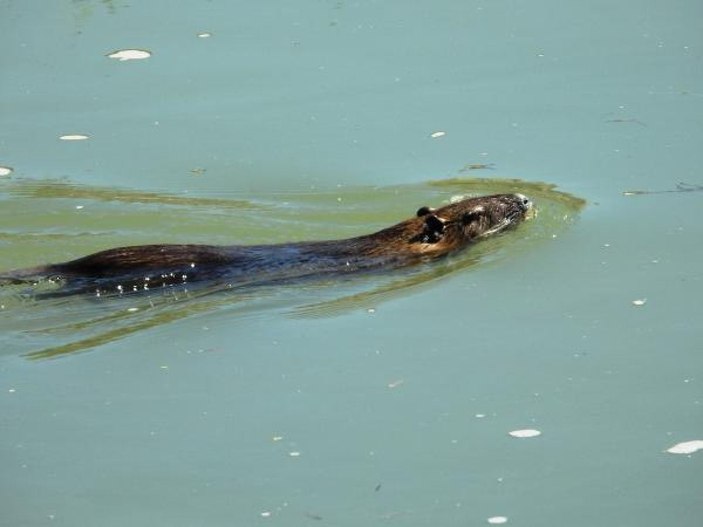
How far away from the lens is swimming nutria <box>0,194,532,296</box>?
7648 mm

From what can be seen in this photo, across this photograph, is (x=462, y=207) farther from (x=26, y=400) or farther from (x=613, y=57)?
(x=26, y=400)

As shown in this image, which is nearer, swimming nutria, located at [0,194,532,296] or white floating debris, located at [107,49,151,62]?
swimming nutria, located at [0,194,532,296]

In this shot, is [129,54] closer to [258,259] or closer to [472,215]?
[472,215]

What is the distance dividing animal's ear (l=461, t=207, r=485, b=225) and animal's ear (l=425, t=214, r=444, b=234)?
369 mm

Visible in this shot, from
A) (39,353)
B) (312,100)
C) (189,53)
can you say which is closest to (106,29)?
(189,53)

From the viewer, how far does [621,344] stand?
646 centimetres

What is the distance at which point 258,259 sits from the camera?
787cm

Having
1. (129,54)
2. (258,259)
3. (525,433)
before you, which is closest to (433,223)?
(258,259)

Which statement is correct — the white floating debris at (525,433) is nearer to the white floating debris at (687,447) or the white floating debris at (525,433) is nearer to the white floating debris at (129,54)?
the white floating debris at (687,447)

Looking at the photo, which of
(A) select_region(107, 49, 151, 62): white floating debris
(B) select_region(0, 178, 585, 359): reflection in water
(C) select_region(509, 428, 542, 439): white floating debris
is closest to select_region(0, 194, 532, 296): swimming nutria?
(B) select_region(0, 178, 585, 359): reflection in water

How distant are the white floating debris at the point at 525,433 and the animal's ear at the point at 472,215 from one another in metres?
3.33

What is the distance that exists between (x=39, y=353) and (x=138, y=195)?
7.93ft

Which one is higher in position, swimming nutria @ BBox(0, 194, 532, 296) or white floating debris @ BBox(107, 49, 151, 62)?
white floating debris @ BBox(107, 49, 151, 62)

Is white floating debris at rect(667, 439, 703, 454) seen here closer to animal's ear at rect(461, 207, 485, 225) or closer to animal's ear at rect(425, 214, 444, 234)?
animal's ear at rect(425, 214, 444, 234)
